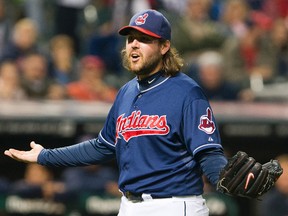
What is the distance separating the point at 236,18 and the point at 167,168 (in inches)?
299

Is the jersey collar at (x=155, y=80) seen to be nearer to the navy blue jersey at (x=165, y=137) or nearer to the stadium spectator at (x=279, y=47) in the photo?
the navy blue jersey at (x=165, y=137)

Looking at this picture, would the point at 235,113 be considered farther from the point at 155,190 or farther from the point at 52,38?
the point at 155,190

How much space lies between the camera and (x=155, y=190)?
4.80 m

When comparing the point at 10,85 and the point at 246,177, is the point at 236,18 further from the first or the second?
the point at 246,177

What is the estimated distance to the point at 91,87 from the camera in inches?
401

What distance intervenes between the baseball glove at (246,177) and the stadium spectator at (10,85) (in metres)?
5.44

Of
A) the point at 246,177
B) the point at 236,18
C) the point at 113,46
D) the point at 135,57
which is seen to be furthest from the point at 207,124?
the point at 236,18

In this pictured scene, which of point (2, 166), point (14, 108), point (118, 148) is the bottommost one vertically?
point (2, 166)

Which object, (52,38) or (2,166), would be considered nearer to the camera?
(2,166)

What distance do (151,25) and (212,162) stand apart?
2.66 feet

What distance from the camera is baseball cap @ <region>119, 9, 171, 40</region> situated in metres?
4.83

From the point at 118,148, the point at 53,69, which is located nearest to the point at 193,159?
the point at 118,148

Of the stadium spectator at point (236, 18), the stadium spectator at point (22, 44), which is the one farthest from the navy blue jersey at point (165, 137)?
the stadium spectator at point (236, 18)

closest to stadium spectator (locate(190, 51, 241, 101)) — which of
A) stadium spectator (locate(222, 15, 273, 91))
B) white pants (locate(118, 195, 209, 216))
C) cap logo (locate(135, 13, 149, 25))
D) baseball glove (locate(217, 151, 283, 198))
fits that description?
stadium spectator (locate(222, 15, 273, 91))
